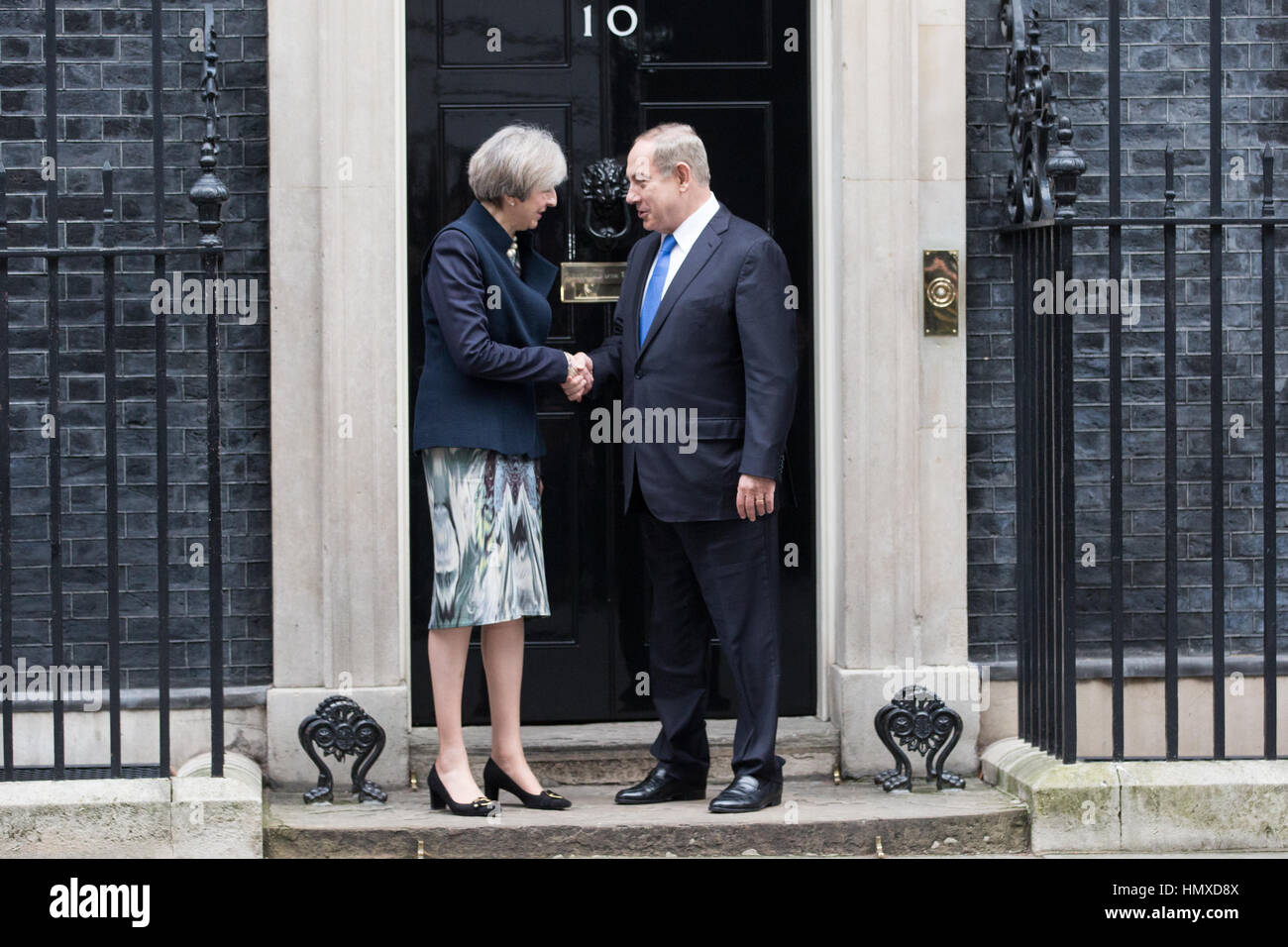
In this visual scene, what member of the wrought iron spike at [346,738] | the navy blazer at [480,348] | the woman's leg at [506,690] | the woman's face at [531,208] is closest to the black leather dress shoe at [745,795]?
the woman's leg at [506,690]

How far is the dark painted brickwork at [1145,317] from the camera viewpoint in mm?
6062

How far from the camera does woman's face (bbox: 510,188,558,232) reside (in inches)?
207

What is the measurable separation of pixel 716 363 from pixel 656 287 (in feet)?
1.12

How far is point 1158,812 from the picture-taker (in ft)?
17.3

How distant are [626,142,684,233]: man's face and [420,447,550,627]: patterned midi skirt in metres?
0.89

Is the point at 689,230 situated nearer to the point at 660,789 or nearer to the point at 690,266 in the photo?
the point at 690,266

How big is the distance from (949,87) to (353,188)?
210 centimetres

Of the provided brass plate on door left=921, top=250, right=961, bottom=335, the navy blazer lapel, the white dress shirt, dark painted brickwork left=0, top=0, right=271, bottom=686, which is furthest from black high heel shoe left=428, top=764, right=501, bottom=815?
brass plate on door left=921, top=250, right=961, bottom=335

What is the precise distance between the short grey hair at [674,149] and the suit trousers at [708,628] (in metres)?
1.04

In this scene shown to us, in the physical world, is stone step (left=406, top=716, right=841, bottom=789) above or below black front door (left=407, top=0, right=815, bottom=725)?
below

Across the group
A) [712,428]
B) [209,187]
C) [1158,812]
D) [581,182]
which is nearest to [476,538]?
[712,428]

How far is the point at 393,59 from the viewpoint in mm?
5824

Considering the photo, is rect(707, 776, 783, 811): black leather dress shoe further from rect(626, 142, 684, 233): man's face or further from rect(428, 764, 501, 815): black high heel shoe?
rect(626, 142, 684, 233): man's face

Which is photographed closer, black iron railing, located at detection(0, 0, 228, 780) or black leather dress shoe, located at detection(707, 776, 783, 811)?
black iron railing, located at detection(0, 0, 228, 780)
